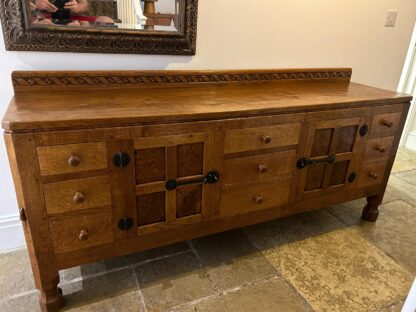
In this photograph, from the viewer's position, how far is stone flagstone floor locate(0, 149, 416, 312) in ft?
4.74

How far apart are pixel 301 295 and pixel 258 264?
0.86 feet

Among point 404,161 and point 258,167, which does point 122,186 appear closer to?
point 258,167

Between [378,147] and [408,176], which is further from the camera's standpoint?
[408,176]

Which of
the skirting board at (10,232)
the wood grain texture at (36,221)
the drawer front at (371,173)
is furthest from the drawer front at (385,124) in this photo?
the skirting board at (10,232)

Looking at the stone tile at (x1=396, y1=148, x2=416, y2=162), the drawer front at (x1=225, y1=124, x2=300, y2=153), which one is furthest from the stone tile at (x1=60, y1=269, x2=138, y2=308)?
the stone tile at (x1=396, y1=148, x2=416, y2=162)

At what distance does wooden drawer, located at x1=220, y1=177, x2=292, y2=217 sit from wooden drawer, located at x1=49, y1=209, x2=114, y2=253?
521 mm

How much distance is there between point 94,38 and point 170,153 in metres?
0.69

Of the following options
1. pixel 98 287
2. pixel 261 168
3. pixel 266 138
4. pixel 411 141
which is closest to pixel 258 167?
pixel 261 168

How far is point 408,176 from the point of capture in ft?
9.20

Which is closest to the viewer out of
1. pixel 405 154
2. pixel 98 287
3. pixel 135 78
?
pixel 98 287

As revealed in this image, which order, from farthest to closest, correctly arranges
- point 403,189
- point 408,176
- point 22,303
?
1. point 408,176
2. point 403,189
3. point 22,303

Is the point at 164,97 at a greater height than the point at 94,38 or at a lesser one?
lesser

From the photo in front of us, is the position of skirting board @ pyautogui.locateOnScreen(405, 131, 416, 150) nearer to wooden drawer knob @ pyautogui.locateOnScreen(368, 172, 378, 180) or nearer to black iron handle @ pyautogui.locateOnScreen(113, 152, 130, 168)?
wooden drawer knob @ pyautogui.locateOnScreen(368, 172, 378, 180)

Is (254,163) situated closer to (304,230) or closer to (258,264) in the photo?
(258,264)
